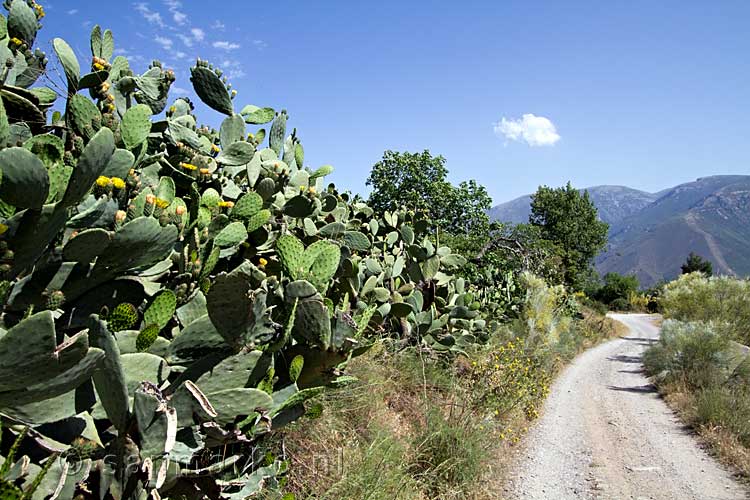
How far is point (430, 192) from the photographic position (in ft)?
54.5

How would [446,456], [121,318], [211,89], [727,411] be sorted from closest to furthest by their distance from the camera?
[121,318] < [211,89] < [446,456] < [727,411]

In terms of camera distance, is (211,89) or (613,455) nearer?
(211,89)

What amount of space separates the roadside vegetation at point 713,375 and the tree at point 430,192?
641cm

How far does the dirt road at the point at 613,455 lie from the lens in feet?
15.4

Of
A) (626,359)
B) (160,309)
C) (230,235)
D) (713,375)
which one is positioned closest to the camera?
(160,309)

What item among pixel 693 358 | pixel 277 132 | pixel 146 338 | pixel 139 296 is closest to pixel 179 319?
pixel 139 296

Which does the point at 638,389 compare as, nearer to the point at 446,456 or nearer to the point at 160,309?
the point at 446,456

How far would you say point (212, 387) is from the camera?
177 centimetres

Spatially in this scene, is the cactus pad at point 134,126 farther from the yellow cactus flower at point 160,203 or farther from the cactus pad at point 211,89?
the cactus pad at point 211,89

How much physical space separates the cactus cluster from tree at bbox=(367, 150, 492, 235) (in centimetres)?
1264

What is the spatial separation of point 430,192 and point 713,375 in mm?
9824

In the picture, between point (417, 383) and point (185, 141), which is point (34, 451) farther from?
point (417, 383)

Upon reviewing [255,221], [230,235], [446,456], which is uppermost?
[255,221]

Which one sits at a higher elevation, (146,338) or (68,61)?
(68,61)
